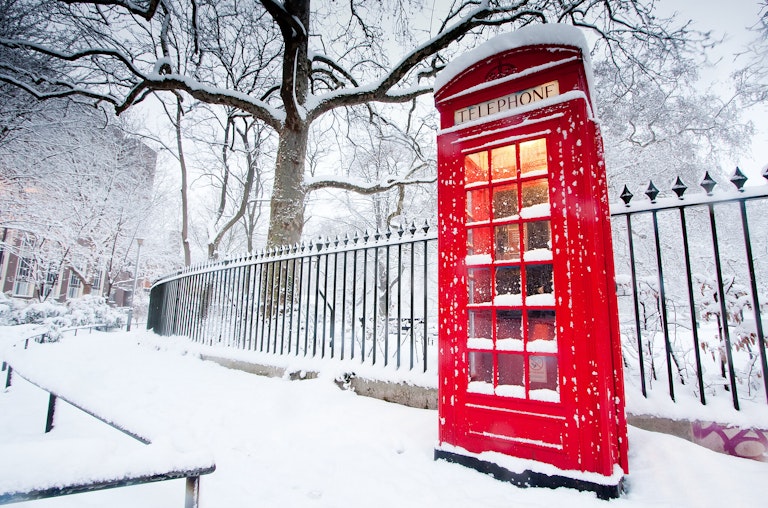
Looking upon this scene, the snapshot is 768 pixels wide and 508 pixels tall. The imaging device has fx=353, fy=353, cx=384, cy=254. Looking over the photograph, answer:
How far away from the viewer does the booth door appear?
7.49ft

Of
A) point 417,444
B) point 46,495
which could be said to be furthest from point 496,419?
point 46,495

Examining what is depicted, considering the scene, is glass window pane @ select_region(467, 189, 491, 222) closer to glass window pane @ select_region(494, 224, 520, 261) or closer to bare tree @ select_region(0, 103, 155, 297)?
glass window pane @ select_region(494, 224, 520, 261)

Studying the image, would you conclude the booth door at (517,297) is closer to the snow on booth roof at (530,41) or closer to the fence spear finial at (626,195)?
the snow on booth roof at (530,41)

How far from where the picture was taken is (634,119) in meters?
9.67

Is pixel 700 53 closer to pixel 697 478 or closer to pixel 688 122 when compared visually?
pixel 688 122

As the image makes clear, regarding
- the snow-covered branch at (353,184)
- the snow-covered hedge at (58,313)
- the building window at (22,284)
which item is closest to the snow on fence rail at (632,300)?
the snow-covered branch at (353,184)

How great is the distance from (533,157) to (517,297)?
1021 mm

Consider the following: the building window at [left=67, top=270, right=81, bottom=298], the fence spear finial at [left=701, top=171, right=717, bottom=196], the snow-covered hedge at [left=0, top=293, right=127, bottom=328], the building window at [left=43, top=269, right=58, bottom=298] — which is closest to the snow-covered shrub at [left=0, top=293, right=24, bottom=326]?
the snow-covered hedge at [left=0, top=293, right=127, bottom=328]

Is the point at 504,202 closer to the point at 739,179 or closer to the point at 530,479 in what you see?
the point at 739,179

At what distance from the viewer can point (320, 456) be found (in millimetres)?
2709

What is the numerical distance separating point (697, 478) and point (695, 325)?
0.99m

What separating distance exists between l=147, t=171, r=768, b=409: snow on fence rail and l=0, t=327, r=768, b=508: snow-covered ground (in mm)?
548

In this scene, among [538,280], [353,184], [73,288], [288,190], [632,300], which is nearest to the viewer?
[538,280]

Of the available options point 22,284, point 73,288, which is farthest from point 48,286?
point 73,288
